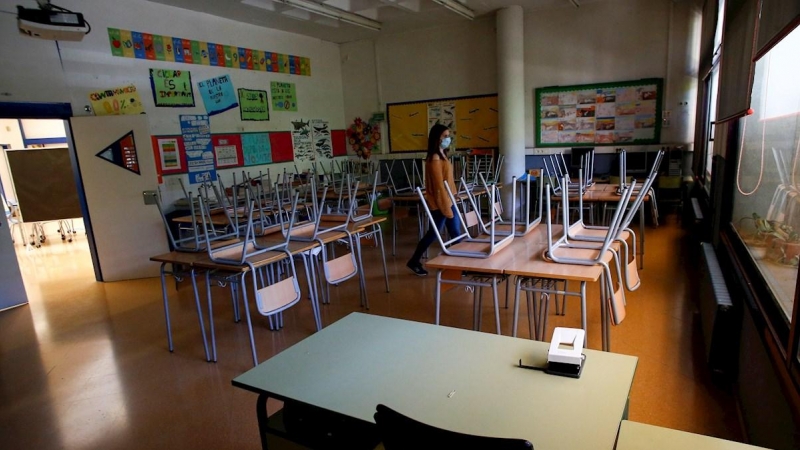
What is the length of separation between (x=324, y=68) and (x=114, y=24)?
377 centimetres

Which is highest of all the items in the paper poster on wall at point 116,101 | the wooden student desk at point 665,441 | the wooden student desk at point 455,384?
the paper poster on wall at point 116,101

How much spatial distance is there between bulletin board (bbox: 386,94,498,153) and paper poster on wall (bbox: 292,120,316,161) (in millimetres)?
1544

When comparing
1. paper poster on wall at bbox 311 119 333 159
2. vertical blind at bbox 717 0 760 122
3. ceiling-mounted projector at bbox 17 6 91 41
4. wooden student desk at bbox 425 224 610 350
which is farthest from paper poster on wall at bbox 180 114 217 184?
vertical blind at bbox 717 0 760 122

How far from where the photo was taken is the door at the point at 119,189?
503 centimetres

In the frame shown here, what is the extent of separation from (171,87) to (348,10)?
8.89 feet

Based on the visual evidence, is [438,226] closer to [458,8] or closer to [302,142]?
[458,8]

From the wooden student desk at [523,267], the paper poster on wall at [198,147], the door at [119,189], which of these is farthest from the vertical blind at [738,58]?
the paper poster on wall at [198,147]

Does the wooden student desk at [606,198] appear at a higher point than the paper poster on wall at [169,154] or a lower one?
lower

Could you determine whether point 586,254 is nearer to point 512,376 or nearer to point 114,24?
point 512,376

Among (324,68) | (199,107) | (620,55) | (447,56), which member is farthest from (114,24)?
(620,55)

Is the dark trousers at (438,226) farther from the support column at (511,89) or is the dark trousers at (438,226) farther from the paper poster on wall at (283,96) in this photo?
the paper poster on wall at (283,96)

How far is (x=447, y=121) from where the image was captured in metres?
8.10

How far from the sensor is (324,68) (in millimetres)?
8484

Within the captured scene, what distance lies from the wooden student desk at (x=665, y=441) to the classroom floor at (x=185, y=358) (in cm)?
76
